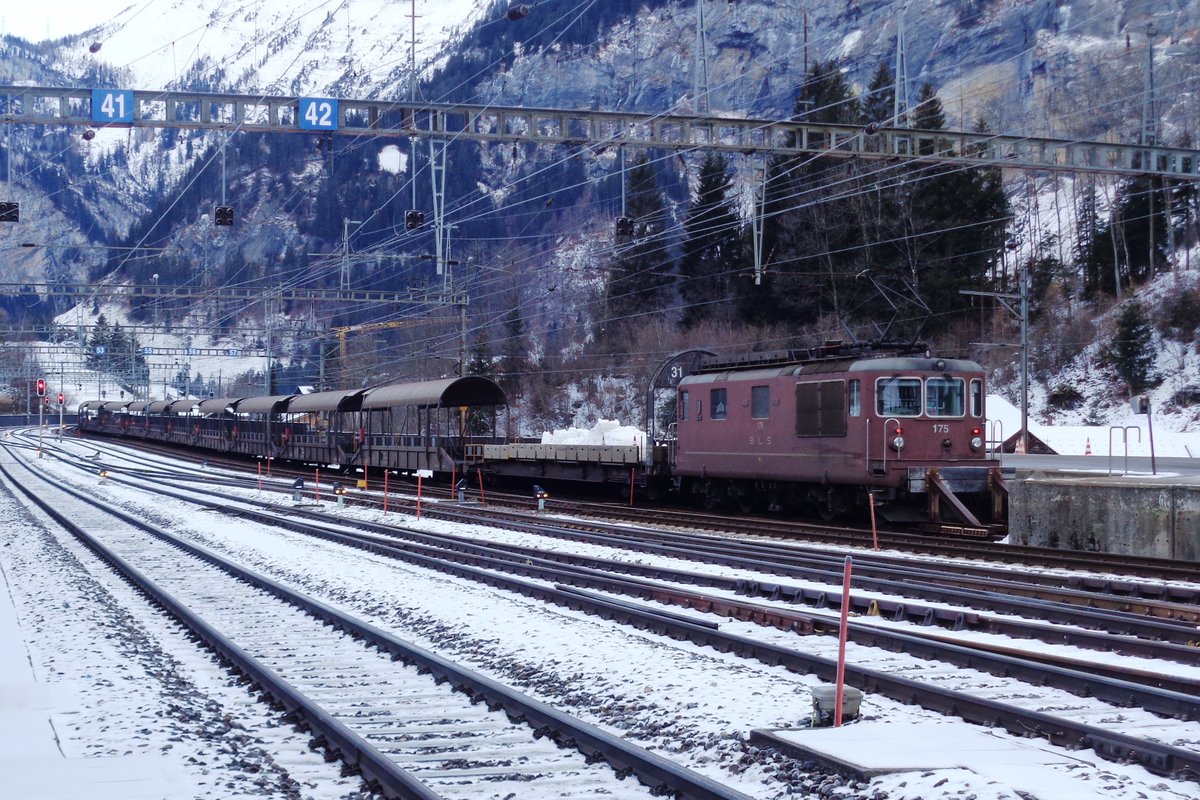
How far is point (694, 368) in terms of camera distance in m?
28.9

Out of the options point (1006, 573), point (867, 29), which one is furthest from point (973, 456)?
point (867, 29)

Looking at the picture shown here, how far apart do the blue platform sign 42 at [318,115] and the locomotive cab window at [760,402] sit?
9532mm

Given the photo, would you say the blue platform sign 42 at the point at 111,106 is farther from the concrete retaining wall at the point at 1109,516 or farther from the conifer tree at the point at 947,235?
the conifer tree at the point at 947,235

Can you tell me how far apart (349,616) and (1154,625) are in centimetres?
772

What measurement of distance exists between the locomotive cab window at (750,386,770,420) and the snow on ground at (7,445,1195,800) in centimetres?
949

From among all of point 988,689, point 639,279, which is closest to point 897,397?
point 988,689

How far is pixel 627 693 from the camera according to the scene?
912cm

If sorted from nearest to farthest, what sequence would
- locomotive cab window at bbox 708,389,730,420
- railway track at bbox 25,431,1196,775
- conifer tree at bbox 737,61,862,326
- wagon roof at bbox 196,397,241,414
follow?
railway track at bbox 25,431,1196,775, locomotive cab window at bbox 708,389,730,420, conifer tree at bbox 737,61,862,326, wagon roof at bbox 196,397,241,414

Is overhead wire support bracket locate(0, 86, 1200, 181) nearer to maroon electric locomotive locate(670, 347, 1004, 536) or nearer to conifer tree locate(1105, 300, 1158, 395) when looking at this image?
maroon electric locomotive locate(670, 347, 1004, 536)

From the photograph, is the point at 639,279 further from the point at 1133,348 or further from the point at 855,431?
the point at 855,431

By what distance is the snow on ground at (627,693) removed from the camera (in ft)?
21.3

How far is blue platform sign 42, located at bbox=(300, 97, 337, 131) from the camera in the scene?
72.8 ft

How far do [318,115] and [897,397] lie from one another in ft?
38.2

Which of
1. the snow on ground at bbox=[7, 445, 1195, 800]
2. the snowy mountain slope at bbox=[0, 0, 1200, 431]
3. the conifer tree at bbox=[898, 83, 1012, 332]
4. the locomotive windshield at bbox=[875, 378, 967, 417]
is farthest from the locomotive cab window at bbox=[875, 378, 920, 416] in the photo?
the snowy mountain slope at bbox=[0, 0, 1200, 431]
